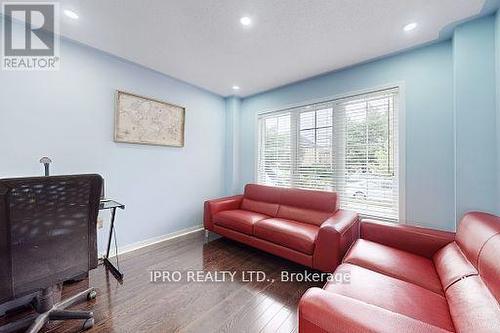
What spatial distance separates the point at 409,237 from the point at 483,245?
74 cm

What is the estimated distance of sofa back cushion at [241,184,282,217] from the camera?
127 inches

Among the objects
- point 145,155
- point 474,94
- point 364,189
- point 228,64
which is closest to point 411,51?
point 474,94

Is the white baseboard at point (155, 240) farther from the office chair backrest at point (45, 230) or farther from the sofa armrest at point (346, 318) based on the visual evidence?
the sofa armrest at point (346, 318)

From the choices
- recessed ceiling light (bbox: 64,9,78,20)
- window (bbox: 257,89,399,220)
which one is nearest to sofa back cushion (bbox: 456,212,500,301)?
window (bbox: 257,89,399,220)

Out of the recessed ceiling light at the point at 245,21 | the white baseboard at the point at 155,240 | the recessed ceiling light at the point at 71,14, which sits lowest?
the white baseboard at the point at 155,240

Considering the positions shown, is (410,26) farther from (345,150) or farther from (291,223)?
(291,223)

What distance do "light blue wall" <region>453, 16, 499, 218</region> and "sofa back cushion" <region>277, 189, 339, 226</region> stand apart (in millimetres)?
1195

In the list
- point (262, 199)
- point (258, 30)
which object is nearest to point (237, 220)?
point (262, 199)

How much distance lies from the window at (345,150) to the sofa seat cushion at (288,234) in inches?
30.8

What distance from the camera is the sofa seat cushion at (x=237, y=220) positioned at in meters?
2.73

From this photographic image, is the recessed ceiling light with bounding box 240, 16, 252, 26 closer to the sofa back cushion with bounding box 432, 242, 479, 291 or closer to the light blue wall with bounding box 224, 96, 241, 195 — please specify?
the light blue wall with bounding box 224, 96, 241, 195

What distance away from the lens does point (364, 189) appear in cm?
272

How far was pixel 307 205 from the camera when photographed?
9.54ft

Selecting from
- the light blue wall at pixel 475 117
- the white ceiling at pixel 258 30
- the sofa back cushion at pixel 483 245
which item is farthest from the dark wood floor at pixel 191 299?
the white ceiling at pixel 258 30
